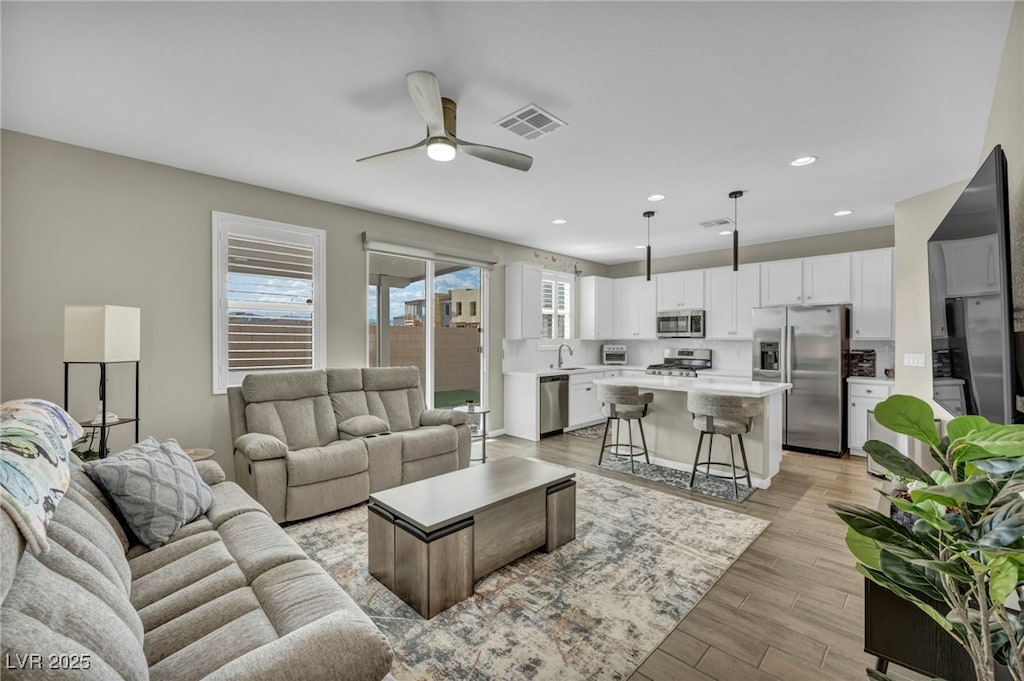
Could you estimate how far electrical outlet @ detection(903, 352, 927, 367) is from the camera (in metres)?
3.87

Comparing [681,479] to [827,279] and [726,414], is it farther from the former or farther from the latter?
[827,279]

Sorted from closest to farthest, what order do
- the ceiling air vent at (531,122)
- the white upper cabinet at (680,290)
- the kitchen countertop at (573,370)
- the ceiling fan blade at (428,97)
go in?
the ceiling fan blade at (428,97) → the ceiling air vent at (531,122) → the kitchen countertop at (573,370) → the white upper cabinet at (680,290)

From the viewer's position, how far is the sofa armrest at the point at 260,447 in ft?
9.86

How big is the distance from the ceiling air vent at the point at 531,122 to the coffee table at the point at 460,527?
7.22ft

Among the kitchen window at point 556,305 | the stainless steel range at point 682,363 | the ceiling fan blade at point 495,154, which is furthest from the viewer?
the kitchen window at point 556,305

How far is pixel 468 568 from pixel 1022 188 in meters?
2.65

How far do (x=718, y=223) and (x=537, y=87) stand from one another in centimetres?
352

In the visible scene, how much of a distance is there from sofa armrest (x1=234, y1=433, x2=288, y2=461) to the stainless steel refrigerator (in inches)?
212

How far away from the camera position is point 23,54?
203cm

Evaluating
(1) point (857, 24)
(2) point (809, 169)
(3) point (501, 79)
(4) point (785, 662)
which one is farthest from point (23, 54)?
(2) point (809, 169)

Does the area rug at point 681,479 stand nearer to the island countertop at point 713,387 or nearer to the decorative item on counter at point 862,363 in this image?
the island countertop at point 713,387

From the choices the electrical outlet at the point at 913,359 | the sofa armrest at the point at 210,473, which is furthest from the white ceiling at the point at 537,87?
the sofa armrest at the point at 210,473

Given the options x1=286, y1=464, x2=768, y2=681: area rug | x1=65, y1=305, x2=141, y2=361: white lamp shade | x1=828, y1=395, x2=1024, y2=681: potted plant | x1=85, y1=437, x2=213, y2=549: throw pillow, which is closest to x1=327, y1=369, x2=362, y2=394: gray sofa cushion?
x1=286, y1=464, x2=768, y2=681: area rug

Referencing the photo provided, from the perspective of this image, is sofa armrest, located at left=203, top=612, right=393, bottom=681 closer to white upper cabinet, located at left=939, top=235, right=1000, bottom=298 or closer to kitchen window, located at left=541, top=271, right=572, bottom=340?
white upper cabinet, located at left=939, top=235, right=1000, bottom=298
